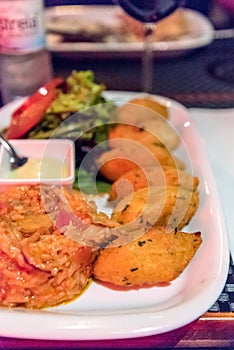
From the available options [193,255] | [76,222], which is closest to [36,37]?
[76,222]

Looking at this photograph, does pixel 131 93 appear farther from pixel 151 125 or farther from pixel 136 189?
pixel 136 189

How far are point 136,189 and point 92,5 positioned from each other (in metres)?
1.58

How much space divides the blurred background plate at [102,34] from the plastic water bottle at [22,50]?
176 mm

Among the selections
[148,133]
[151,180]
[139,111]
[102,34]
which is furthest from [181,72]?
[151,180]

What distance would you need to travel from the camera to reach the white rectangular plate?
3.26 ft

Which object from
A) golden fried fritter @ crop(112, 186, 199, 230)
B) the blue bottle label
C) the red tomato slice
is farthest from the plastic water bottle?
golden fried fritter @ crop(112, 186, 199, 230)

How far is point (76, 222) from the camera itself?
1187 mm

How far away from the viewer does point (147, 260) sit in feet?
3.67

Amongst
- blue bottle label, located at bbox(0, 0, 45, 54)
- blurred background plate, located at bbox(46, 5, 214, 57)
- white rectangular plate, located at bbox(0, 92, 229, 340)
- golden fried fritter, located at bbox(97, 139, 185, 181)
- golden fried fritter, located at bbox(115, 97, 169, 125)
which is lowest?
white rectangular plate, located at bbox(0, 92, 229, 340)

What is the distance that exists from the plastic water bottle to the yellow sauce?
1.95ft

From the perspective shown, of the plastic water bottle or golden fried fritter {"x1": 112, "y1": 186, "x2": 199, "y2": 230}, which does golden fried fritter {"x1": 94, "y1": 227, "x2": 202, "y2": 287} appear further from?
the plastic water bottle

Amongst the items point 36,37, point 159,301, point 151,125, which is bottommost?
point 159,301

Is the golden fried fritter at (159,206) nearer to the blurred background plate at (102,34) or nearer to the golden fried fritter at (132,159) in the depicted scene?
the golden fried fritter at (132,159)

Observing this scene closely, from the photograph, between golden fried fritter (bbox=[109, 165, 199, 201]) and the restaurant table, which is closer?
golden fried fritter (bbox=[109, 165, 199, 201])
